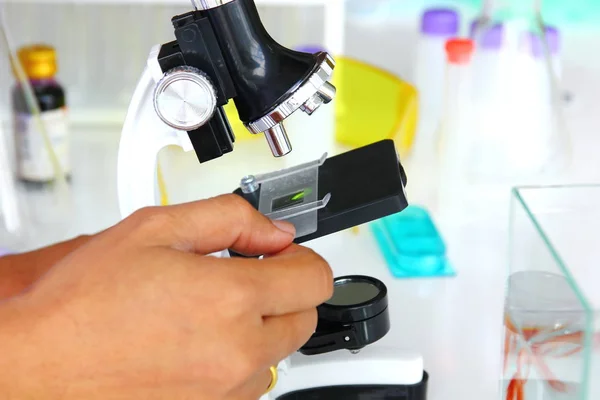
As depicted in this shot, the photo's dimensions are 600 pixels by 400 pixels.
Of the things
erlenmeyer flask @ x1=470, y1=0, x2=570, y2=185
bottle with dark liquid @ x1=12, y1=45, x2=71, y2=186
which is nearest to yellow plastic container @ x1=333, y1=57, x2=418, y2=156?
erlenmeyer flask @ x1=470, y1=0, x2=570, y2=185

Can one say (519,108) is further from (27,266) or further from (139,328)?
(139,328)

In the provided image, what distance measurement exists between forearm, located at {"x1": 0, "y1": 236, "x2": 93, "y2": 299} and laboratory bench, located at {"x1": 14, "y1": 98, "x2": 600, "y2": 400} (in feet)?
0.98

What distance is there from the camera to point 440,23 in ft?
4.28

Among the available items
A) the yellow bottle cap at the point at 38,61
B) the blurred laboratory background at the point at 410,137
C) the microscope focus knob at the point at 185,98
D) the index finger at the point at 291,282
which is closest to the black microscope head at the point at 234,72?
the microscope focus knob at the point at 185,98

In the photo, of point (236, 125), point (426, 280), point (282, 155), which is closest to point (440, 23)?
point (236, 125)

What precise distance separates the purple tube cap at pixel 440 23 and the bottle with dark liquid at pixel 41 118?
56 cm

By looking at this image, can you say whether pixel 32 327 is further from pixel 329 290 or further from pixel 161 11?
pixel 161 11

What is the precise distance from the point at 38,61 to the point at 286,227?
67cm

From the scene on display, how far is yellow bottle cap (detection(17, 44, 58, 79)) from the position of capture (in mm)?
1144

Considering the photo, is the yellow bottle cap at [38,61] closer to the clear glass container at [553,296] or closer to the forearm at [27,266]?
the forearm at [27,266]

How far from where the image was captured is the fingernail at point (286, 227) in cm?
61

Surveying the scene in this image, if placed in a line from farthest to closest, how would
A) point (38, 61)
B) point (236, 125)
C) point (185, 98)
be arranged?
point (236, 125) < point (38, 61) < point (185, 98)

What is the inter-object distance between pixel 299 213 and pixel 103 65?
90 centimetres

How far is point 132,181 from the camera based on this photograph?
2.32 ft
